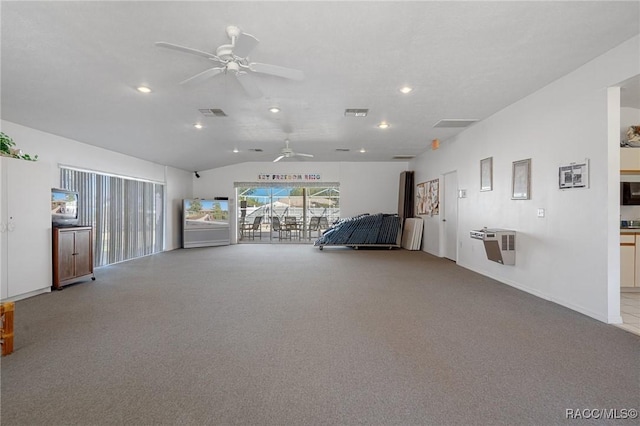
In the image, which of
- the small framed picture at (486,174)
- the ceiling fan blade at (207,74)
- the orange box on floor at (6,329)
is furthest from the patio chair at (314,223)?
the orange box on floor at (6,329)

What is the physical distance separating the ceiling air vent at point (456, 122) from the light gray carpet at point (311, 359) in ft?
9.64

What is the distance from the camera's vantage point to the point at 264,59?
333cm

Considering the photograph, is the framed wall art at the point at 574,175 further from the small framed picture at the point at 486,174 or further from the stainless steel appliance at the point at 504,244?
the small framed picture at the point at 486,174

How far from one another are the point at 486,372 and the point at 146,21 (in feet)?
12.2

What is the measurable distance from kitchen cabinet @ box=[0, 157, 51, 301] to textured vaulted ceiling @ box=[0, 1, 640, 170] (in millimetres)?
901

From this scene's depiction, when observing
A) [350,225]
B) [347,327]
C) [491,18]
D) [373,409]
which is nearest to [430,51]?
[491,18]

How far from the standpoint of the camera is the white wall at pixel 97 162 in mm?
5102

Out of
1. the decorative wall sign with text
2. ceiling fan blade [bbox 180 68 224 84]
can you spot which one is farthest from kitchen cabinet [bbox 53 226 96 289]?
the decorative wall sign with text

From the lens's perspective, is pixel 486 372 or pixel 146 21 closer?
pixel 486 372

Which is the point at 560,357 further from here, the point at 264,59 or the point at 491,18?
the point at 264,59

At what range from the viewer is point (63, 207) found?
520 centimetres

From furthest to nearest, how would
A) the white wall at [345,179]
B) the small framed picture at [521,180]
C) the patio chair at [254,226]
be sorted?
the patio chair at [254,226]
the white wall at [345,179]
the small framed picture at [521,180]

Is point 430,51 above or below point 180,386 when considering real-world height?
above

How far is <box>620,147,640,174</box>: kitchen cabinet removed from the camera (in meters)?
4.21
